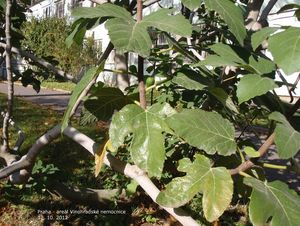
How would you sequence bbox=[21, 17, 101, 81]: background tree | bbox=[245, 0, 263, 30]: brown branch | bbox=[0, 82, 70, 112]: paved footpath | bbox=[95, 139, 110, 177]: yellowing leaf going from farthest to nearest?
bbox=[21, 17, 101, 81]: background tree → bbox=[0, 82, 70, 112]: paved footpath → bbox=[245, 0, 263, 30]: brown branch → bbox=[95, 139, 110, 177]: yellowing leaf

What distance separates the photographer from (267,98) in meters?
1.36

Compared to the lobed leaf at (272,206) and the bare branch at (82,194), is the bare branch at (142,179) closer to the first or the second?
the lobed leaf at (272,206)

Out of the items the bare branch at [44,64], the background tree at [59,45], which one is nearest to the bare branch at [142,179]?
the bare branch at [44,64]

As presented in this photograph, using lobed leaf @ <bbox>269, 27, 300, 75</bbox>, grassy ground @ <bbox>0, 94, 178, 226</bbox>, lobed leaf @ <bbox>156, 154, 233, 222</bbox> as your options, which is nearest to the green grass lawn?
grassy ground @ <bbox>0, 94, 178, 226</bbox>

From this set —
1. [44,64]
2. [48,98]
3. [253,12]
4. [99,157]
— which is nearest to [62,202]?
[44,64]

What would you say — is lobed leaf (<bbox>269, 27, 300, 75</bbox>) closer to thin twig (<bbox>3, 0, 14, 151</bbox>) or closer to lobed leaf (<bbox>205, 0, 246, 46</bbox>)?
lobed leaf (<bbox>205, 0, 246, 46</bbox>)

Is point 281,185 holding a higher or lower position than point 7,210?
higher

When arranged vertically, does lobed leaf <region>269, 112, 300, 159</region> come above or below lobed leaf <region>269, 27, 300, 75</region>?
below

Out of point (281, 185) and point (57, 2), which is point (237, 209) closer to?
point (281, 185)

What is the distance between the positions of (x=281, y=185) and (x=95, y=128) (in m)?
6.00

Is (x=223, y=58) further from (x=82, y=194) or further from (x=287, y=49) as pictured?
(x=82, y=194)

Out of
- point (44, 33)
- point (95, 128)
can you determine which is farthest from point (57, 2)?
point (95, 128)

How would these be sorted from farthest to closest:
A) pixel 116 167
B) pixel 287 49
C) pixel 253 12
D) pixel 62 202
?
pixel 62 202
pixel 253 12
pixel 116 167
pixel 287 49

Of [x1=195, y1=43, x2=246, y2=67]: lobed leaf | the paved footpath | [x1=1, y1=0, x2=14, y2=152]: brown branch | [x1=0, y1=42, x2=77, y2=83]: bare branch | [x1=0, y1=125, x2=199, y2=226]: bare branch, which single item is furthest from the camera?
the paved footpath
